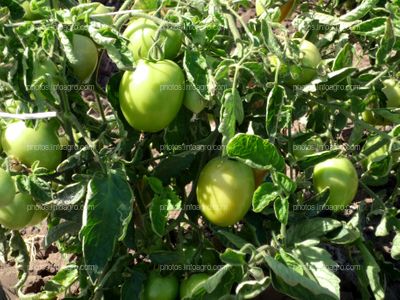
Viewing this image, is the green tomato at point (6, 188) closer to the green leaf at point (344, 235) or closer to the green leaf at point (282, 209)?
the green leaf at point (282, 209)

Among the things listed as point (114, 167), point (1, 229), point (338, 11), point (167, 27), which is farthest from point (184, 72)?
point (338, 11)

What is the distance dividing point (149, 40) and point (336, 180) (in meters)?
0.48

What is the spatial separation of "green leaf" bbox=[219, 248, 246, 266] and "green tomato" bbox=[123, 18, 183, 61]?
380 mm

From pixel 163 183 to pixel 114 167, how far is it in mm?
182

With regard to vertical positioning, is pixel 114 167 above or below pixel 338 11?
above

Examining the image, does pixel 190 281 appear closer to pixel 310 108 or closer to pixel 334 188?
pixel 334 188

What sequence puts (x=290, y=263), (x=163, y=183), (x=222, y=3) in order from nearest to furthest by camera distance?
(x=290, y=263) < (x=222, y=3) < (x=163, y=183)

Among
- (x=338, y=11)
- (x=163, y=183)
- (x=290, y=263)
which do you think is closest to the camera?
(x=290, y=263)

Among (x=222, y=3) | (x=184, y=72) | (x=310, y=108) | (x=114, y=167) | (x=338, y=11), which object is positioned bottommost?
(x=338, y=11)

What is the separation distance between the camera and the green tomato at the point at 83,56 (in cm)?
111

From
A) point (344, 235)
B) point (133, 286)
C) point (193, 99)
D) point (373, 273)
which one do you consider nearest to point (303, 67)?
point (193, 99)

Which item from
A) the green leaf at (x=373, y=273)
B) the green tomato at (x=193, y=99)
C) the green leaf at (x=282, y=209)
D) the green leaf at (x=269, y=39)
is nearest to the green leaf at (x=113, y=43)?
the green tomato at (x=193, y=99)

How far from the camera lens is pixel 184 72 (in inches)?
46.0

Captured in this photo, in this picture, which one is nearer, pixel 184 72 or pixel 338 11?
pixel 184 72
